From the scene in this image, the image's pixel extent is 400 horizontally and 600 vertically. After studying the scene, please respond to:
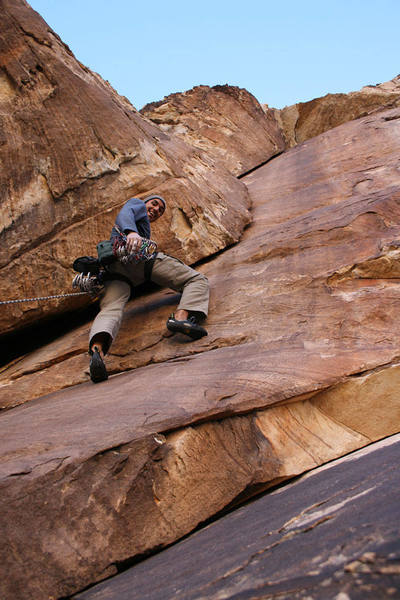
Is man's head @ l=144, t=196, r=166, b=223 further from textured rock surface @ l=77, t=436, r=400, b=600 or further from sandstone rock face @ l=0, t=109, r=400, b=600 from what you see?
textured rock surface @ l=77, t=436, r=400, b=600

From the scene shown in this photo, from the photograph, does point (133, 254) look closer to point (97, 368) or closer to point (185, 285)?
point (185, 285)

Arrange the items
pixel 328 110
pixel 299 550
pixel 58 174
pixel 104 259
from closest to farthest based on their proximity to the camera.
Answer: pixel 299 550 < pixel 104 259 < pixel 58 174 < pixel 328 110

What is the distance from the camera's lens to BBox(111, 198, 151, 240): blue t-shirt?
4184 mm

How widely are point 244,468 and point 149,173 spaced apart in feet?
13.4

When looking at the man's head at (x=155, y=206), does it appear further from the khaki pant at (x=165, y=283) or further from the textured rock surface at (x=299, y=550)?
the textured rock surface at (x=299, y=550)

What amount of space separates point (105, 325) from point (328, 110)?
34.0 feet

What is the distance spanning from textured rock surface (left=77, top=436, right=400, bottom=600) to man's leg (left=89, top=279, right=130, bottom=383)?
1763 millimetres

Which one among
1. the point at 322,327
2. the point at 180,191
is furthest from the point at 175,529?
the point at 180,191

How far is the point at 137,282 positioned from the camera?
15.0ft

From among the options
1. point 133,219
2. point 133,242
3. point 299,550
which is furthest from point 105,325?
point 299,550

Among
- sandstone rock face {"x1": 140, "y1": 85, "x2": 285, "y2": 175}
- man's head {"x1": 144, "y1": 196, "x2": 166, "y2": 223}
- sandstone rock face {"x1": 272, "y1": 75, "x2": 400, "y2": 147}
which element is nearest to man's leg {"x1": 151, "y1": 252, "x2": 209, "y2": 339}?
man's head {"x1": 144, "y1": 196, "x2": 166, "y2": 223}

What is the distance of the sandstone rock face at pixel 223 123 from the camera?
9.65 meters

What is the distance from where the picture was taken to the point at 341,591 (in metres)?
1.03

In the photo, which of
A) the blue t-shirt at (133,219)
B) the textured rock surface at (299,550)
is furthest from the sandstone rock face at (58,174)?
the textured rock surface at (299,550)
